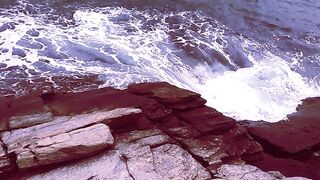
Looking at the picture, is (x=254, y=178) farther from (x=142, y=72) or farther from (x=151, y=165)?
(x=142, y=72)

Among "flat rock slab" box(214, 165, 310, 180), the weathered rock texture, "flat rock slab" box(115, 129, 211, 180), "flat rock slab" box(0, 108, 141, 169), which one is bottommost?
the weathered rock texture

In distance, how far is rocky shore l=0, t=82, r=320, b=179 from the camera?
5.82 m

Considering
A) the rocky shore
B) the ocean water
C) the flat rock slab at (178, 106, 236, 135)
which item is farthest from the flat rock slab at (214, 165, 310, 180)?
the ocean water

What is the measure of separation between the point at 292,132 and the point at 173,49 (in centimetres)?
487

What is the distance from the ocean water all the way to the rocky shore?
3.94ft

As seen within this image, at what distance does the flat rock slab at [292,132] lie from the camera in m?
7.88

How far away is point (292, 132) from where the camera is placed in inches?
329

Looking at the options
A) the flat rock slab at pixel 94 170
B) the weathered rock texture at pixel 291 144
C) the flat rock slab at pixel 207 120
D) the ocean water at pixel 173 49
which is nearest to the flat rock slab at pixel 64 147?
the flat rock slab at pixel 94 170

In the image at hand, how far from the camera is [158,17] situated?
14.5m

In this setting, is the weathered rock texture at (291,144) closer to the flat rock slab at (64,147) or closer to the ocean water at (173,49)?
the ocean water at (173,49)

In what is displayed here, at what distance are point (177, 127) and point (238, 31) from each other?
26.9 feet

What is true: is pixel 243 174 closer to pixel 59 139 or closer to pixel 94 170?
pixel 94 170

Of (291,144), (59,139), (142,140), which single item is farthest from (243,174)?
(59,139)

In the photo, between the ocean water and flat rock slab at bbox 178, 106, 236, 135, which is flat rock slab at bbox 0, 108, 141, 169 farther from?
the ocean water
